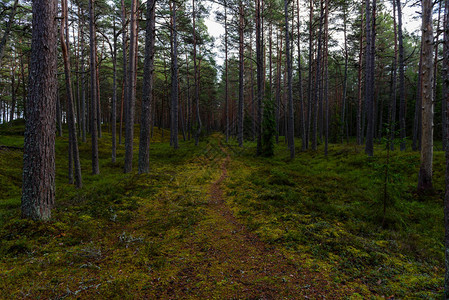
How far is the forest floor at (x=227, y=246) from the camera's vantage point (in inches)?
110

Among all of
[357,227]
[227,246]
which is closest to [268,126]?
[357,227]

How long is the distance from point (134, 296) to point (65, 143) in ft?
74.6

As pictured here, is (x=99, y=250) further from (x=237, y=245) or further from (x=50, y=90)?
(x=50, y=90)

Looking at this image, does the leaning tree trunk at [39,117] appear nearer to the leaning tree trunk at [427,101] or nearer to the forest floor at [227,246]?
the forest floor at [227,246]

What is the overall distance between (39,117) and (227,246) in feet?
15.7

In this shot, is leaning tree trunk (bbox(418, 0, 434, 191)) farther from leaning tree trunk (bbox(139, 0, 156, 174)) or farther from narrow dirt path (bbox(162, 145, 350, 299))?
leaning tree trunk (bbox(139, 0, 156, 174))

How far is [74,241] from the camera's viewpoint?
3.98 metres

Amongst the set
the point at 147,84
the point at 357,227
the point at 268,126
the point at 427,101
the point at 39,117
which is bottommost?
the point at 357,227

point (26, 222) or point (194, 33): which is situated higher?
point (194, 33)

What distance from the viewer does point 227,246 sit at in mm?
4078

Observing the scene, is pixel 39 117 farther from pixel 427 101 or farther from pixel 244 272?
pixel 427 101

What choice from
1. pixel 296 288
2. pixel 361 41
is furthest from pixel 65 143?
pixel 361 41

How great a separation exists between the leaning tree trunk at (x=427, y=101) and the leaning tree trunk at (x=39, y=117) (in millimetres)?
11563

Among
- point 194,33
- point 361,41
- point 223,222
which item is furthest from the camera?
point 194,33
